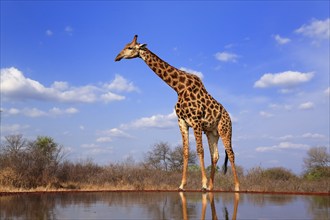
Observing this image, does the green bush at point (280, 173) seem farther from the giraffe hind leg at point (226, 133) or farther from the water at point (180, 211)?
the water at point (180, 211)

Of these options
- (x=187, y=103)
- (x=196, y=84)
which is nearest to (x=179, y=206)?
(x=187, y=103)

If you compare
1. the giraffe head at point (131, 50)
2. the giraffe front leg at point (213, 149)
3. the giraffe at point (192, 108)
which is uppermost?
the giraffe head at point (131, 50)

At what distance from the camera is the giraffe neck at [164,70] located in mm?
10633

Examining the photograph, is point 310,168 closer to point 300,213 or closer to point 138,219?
point 300,213

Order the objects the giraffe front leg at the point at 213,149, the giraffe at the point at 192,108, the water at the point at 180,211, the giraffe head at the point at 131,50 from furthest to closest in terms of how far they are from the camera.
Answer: the giraffe front leg at the point at 213,149 → the giraffe head at the point at 131,50 → the giraffe at the point at 192,108 → the water at the point at 180,211

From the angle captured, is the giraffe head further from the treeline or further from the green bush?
the green bush

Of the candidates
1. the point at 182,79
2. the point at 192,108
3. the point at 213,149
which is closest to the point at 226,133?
the point at 213,149

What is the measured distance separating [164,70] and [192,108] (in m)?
1.58

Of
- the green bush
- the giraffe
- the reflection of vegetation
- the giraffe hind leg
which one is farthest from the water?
the green bush

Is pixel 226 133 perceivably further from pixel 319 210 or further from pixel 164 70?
pixel 319 210

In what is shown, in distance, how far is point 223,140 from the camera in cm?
1111

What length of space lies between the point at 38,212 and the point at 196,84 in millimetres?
5558

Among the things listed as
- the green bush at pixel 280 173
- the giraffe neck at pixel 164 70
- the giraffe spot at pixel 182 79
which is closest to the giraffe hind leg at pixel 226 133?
the giraffe spot at pixel 182 79

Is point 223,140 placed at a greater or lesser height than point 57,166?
greater
